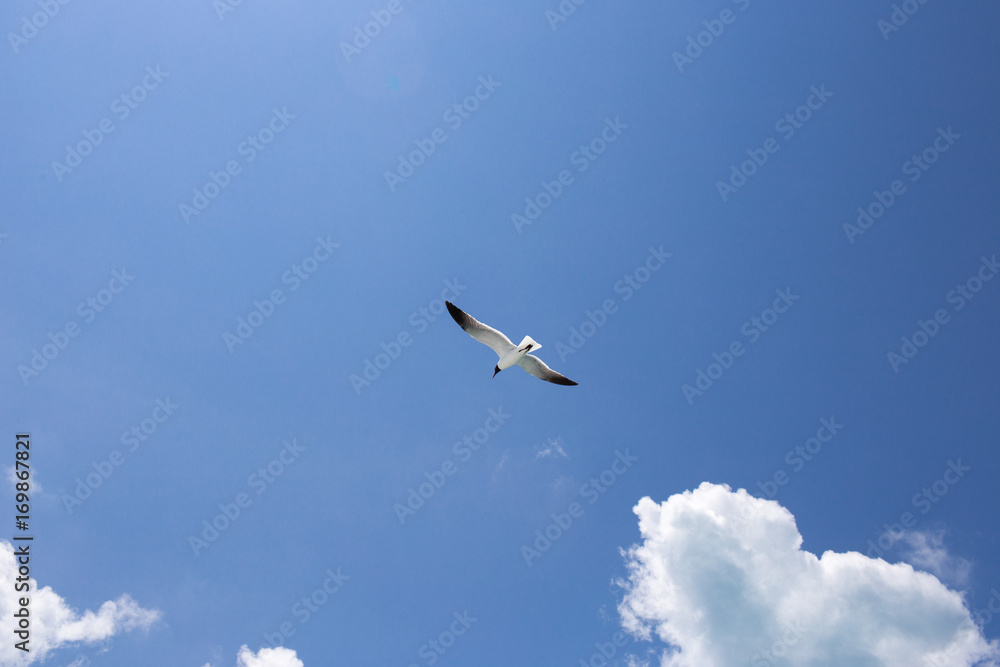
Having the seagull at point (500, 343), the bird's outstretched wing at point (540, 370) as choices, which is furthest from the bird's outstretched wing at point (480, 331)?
the bird's outstretched wing at point (540, 370)

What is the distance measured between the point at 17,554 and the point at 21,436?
14.5 ft

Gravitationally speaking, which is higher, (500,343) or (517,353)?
(500,343)

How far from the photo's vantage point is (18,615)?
20.3 m

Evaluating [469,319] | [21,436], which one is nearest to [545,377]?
[469,319]

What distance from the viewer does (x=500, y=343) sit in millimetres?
23297

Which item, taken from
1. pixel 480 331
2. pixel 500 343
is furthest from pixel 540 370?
pixel 480 331

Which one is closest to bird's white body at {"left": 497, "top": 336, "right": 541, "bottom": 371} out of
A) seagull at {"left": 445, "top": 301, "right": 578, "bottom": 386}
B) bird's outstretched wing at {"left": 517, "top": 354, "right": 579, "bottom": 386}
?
seagull at {"left": 445, "top": 301, "right": 578, "bottom": 386}

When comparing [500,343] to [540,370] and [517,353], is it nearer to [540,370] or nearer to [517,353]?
[517,353]

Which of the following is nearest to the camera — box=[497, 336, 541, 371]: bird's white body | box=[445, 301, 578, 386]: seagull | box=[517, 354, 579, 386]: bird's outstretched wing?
box=[497, 336, 541, 371]: bird's white body

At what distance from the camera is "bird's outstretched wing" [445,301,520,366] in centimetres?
2305

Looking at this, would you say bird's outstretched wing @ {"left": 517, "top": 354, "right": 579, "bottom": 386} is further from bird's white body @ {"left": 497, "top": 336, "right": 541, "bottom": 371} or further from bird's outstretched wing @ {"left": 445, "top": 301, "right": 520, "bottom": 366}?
bird's outstretched wing @ {"left": 445, "top": 301, "right": 520, "bottom": 366}

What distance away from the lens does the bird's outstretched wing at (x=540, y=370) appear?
79.1 feet

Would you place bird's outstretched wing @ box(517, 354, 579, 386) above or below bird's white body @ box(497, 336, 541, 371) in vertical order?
above

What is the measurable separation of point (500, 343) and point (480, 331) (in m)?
0.99
